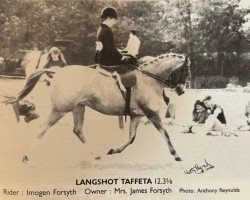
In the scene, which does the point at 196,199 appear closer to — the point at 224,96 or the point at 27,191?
the point at 224,96

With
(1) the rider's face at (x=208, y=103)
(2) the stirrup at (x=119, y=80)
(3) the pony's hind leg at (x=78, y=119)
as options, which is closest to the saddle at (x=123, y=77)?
(2) the stirrup at (x=119, y=80)

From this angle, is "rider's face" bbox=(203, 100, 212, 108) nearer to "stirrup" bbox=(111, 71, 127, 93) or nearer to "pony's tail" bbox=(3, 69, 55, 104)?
"stirrup" bbox=(111, 71, 127, 93)

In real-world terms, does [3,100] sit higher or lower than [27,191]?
higher

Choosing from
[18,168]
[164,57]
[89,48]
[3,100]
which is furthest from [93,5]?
[18,168]

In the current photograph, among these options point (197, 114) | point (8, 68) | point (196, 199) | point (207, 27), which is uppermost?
point (207, 27)

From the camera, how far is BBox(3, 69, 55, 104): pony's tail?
4.09 ft

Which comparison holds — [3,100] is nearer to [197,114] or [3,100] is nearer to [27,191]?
[27,191]

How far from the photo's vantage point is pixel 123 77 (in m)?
1.27

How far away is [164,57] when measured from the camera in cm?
129

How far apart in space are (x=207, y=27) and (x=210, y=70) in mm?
132

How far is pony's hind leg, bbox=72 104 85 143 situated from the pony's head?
224mm

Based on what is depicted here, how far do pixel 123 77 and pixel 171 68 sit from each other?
152mm

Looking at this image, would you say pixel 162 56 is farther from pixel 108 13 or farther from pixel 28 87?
pixel 28 87

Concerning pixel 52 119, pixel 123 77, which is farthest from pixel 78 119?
pixel 123 77
